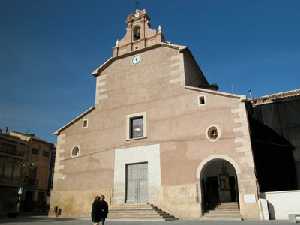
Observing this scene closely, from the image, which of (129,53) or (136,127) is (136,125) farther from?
(129,53)

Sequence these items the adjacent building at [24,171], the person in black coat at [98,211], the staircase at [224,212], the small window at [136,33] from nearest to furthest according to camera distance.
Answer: the person in black coat at [98,211] < the staircase at [224,212] < the small window at [136,33] < the adjacent building at [24,171]

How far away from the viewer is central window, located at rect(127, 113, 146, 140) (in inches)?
820

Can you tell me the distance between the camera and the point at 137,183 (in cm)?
1994

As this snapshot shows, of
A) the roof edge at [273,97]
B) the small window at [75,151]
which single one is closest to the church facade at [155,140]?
the small window at [75,151]

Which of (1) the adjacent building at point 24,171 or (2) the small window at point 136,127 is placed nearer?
(2) the small window at point 136,127

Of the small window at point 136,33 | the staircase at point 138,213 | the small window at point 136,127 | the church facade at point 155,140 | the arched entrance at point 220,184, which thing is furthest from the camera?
the small window at point 136,33

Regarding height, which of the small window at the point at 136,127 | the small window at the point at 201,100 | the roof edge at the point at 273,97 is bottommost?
the small window at the point at 136,127

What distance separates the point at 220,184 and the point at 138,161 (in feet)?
17.6

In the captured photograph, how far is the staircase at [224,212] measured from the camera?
16.1 metres

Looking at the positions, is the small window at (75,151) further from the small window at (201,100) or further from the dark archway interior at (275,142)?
the dark archway interior at (275,142)

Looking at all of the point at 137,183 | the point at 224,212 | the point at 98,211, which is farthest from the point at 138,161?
the point at 98,211

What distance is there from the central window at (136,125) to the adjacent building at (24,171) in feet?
54.8

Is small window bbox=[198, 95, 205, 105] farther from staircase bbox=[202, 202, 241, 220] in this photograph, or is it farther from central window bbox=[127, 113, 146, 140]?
staircase bbox=[202, 202, 241, 220]

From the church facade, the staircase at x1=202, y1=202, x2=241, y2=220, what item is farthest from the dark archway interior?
the staircase at x1=202, y1=202, x2=241, y2=220
